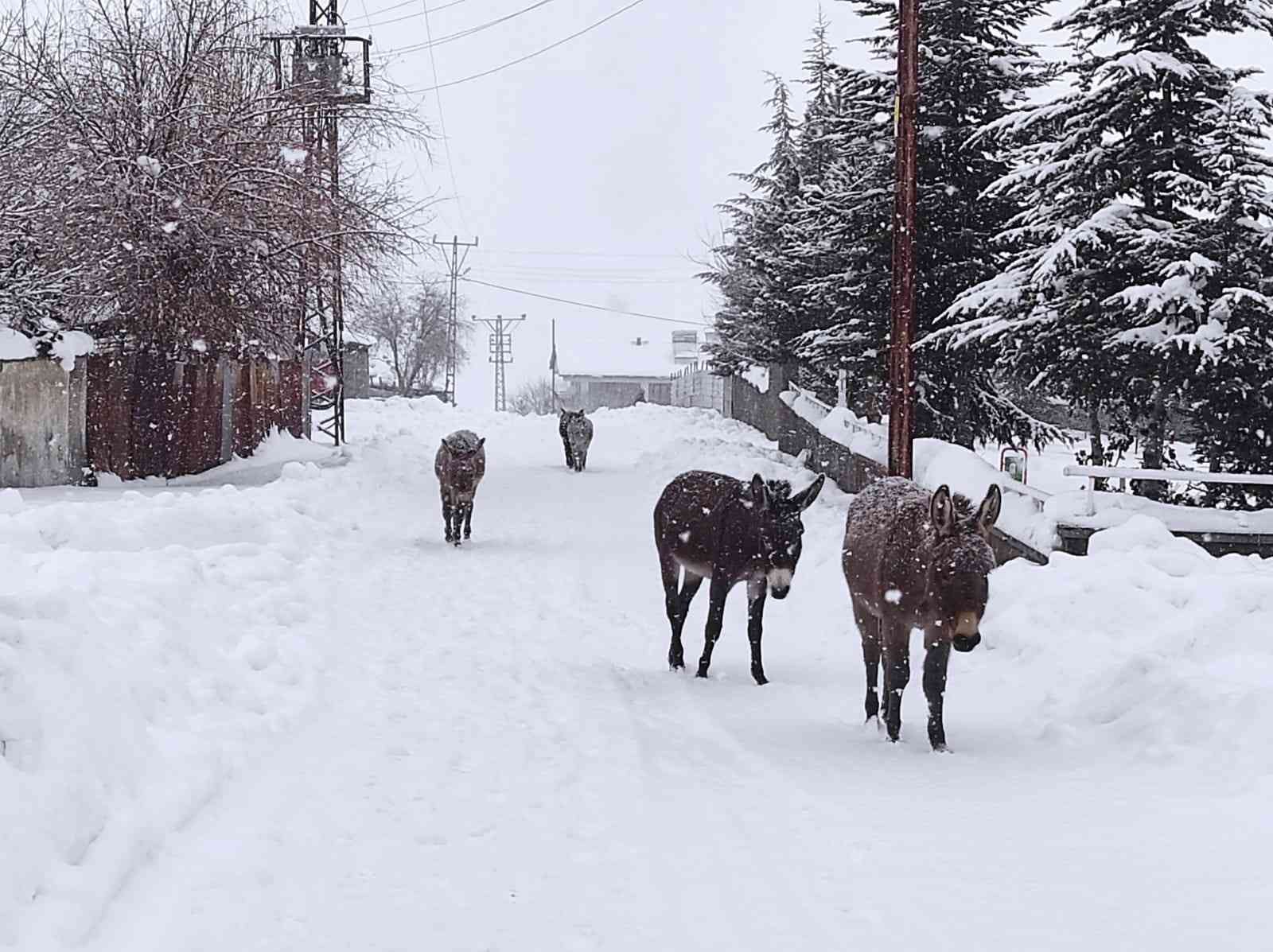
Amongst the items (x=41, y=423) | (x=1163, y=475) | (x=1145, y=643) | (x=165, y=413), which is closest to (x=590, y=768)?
(x=1145, y=643)

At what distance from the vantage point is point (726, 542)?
34.2 ft

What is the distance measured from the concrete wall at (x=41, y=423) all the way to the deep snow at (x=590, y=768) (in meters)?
9.69

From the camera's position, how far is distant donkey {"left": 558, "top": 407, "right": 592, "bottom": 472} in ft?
99.9

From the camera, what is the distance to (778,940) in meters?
Answer: 4.97

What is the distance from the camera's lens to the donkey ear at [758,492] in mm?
9898

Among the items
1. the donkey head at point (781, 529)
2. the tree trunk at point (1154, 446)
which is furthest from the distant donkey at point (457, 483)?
the tree trunk at point (1154, 446)

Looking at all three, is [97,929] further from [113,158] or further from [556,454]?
[556,454]

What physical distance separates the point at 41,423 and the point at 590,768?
17.0 metres

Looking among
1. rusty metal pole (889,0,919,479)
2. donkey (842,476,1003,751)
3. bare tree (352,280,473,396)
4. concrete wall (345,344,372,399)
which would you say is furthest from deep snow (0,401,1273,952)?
bare tree (352,280,473,396)

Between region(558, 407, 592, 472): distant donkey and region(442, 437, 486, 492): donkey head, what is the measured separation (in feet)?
40.6

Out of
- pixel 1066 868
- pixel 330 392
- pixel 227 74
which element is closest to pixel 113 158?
pixel 227 74

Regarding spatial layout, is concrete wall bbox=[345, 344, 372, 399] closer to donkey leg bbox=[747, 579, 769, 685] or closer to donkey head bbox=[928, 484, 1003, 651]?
donkey leg bbox=[747, 579, 769, 685]

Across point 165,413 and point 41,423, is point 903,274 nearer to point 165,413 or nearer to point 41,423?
point 165,413

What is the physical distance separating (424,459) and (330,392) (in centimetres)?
636
